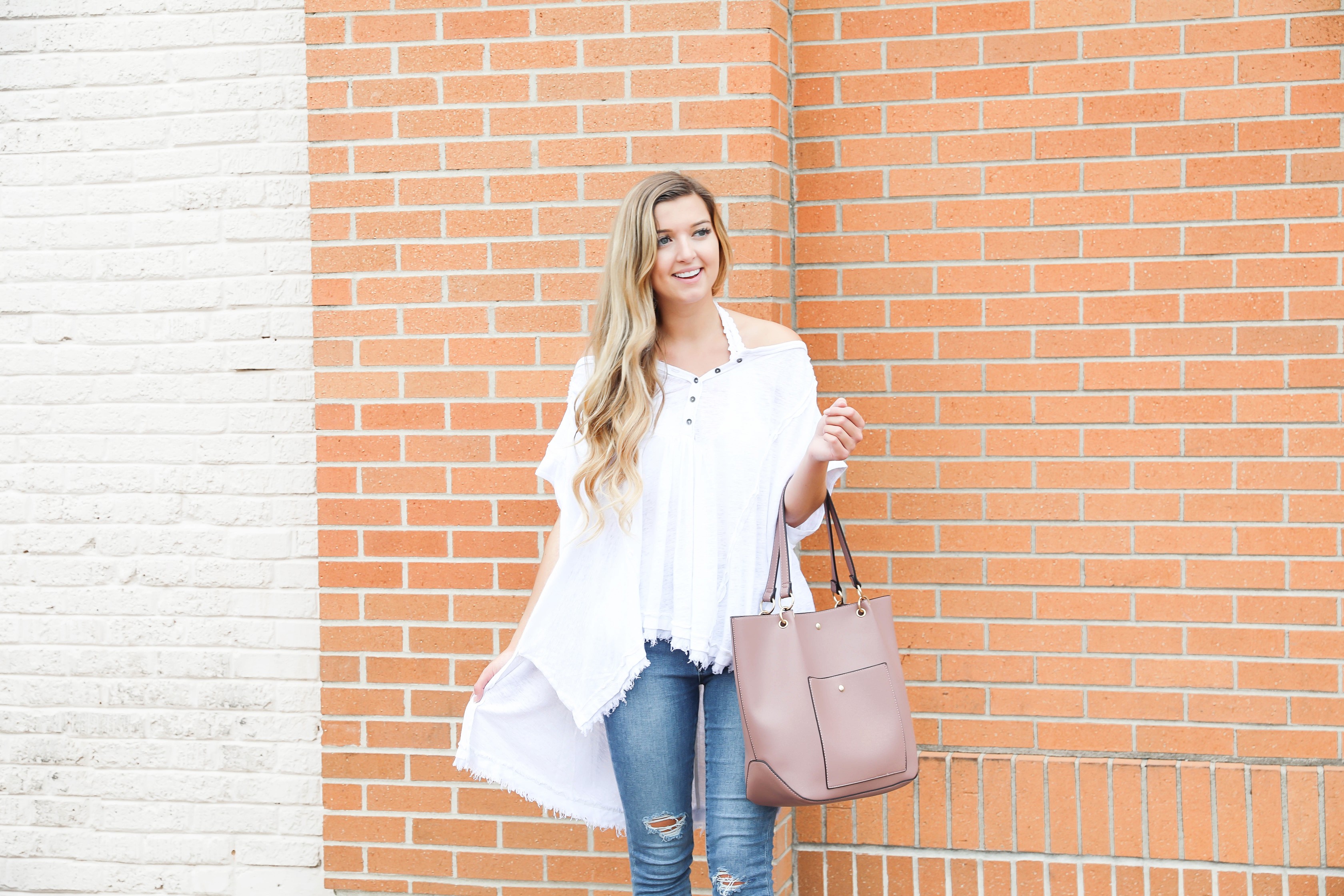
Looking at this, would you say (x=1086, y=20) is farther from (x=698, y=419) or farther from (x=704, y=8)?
(x=698, y=419)

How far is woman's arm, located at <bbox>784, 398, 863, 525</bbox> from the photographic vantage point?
91.7 inches

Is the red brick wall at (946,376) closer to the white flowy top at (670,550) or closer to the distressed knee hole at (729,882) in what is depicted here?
the white flowy top at (670,550)

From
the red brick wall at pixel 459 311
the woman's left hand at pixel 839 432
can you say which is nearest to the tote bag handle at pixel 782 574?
the woman's left hand at pixel 839 432

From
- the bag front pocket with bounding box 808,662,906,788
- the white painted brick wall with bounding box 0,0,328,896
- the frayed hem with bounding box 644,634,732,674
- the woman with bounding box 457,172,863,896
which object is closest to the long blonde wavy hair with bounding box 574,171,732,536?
the woman with bounding box 457,172,863,896

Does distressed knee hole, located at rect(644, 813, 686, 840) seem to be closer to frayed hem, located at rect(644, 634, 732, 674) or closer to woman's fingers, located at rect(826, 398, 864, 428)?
frayed hem, located at rect(644, 634, 732, 674)

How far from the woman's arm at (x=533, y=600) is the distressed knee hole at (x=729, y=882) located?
680mm

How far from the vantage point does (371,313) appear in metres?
3.38

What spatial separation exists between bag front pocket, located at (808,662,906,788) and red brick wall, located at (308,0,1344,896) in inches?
39.6

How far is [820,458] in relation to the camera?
7.84ft

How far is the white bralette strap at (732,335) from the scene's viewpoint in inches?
105

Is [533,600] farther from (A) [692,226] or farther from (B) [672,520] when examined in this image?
(A) [692,226]

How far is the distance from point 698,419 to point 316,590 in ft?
5.27

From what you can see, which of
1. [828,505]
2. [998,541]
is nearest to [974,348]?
[998,541]

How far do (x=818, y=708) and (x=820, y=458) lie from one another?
492 mm
